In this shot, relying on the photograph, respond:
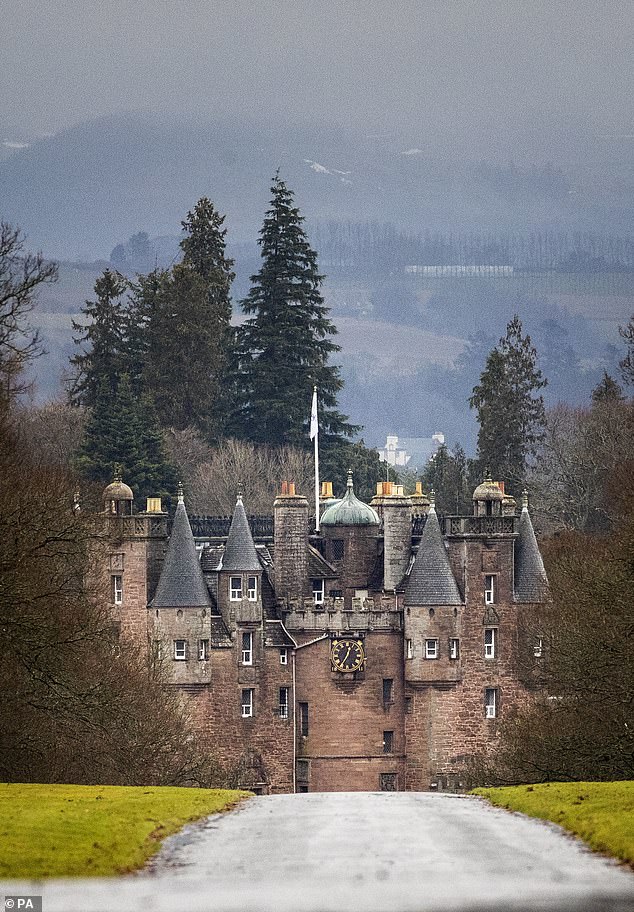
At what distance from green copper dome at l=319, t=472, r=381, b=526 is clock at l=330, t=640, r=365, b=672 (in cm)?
876

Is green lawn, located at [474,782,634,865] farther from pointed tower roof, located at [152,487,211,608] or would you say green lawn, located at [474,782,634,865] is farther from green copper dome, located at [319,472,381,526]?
green copper dome, located at [319,472,381,526]

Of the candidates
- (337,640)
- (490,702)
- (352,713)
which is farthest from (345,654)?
(490,702)

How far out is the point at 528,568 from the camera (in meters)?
110

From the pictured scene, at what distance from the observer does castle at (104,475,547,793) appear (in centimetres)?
10619

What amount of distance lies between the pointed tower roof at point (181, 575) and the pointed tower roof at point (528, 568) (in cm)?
1499

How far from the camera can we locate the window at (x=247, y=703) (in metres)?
107

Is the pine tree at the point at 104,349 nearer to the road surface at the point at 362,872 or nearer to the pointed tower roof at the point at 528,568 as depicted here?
the pointed tower roof at the point at 528,568

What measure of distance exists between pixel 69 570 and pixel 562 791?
41369mm

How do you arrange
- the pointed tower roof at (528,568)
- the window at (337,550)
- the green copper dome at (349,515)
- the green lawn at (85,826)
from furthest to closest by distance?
the green copper dome at (349,515)
the window at (337,550)
the pointed tower roof at (528,568)
the green lawn at (85,826)

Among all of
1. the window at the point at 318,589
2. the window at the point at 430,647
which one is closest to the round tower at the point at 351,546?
the window at the point at 318,589

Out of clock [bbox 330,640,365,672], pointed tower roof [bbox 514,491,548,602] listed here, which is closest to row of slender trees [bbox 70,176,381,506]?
clock [bbox 330,640,365,672]

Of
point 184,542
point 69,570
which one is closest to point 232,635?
point 184,542

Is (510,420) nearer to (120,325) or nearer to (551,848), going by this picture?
(120,325)

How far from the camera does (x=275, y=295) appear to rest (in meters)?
178
